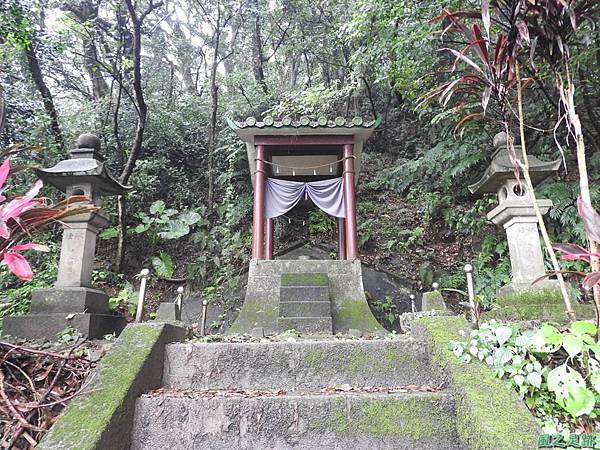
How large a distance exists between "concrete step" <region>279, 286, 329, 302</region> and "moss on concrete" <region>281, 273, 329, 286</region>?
0.10m

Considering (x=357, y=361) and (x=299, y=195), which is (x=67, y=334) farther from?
(x=299, y=195)

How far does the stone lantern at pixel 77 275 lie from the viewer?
4.10 meters

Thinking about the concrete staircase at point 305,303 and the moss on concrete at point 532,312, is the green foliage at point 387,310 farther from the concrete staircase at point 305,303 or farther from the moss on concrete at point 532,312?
the moss on concrete at point 532,312

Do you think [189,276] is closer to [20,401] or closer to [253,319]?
[253,319]

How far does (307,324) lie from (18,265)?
11.6ft

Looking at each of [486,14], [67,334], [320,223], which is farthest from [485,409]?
[320,223]

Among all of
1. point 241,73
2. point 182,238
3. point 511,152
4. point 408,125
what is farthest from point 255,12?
point 511,152

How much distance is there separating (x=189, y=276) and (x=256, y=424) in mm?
7403

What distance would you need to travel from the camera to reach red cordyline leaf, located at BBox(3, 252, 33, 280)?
1.75m

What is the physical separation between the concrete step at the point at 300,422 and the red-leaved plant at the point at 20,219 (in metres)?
0.98

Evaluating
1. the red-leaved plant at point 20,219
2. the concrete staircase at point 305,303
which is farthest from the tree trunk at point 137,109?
the red-leaved plant at point 20,219

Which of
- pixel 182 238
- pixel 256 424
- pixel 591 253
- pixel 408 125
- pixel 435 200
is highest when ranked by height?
pixel 408 125

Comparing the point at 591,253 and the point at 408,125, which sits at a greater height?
the point at 408,125

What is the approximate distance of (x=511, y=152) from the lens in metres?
2.50
